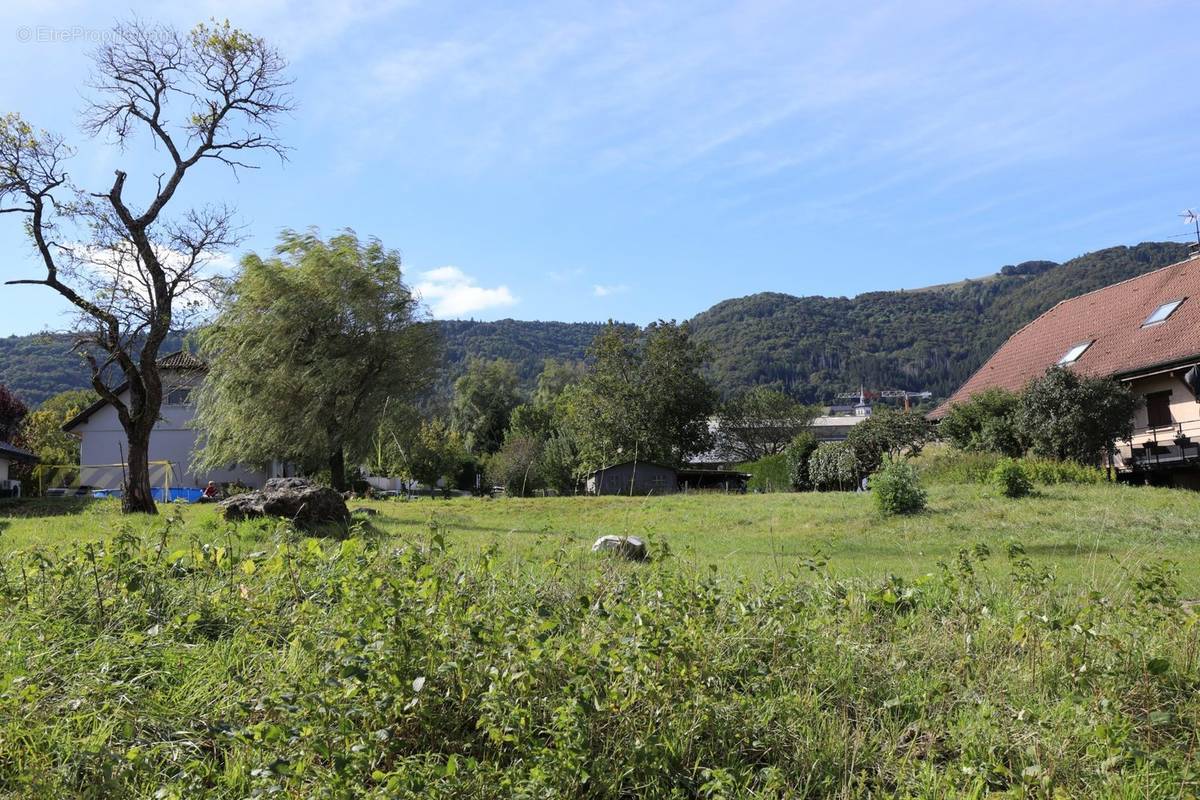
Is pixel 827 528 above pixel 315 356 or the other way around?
the other way around

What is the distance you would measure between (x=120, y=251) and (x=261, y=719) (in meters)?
17.3

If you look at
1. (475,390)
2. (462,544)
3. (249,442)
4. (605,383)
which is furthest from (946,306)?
(462,544)

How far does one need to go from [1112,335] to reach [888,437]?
8.49 m

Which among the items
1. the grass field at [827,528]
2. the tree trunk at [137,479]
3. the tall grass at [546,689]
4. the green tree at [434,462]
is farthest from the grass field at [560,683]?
the green tree at [434,462]

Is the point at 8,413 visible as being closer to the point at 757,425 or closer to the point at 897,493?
the point at 757,425

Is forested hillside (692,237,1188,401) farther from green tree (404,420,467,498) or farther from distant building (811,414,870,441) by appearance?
green tree (404,420,467,498)

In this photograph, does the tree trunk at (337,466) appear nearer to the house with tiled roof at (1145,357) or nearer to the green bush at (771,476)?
the green bush at (771,476)

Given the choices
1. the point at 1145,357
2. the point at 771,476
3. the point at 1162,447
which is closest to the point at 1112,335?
the point at 1145,357

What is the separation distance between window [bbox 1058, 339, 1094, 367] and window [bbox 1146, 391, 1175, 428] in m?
3.67

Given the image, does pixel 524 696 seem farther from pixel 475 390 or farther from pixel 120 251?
pixel 475 390

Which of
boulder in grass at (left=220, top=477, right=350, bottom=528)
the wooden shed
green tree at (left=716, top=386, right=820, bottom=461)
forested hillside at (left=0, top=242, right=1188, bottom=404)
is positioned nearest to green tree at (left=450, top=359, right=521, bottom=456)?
green tree at (left=716, top=386, right=820, bottom=461)

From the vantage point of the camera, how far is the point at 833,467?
31578mm

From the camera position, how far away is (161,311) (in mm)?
18141

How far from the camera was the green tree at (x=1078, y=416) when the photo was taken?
76.8 ft
